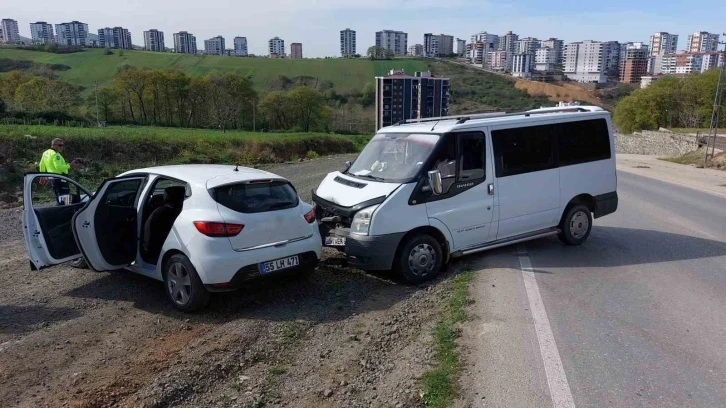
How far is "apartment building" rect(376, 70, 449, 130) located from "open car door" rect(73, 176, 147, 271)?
19.4 meters

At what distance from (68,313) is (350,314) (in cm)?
316

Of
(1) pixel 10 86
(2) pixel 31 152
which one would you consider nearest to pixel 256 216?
(2) pixel 31 152

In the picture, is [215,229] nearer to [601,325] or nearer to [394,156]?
[394,156]

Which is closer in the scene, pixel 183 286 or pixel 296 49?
pixel 183 286

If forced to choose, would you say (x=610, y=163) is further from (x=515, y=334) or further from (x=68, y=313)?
(x=68, y=313)

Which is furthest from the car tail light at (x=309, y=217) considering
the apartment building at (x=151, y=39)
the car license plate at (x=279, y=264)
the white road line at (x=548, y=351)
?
the apartment building at (x=151, y=39)

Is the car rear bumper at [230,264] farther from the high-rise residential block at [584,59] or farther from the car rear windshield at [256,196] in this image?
the high-rise residential block at [584,59]

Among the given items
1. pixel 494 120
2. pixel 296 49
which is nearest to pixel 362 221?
pixel 494 120

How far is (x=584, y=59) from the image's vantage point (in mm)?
Answer: 183000

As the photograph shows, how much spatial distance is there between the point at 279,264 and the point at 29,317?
276cm

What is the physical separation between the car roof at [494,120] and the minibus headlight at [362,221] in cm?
161

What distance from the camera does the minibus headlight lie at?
662 centimetres

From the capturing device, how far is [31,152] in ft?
69.5

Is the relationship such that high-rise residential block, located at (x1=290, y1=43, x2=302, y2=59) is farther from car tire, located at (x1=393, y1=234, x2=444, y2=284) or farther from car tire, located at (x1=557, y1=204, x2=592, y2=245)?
car tire, located at (x1=393, y1=234, x2=444, y2=284)
